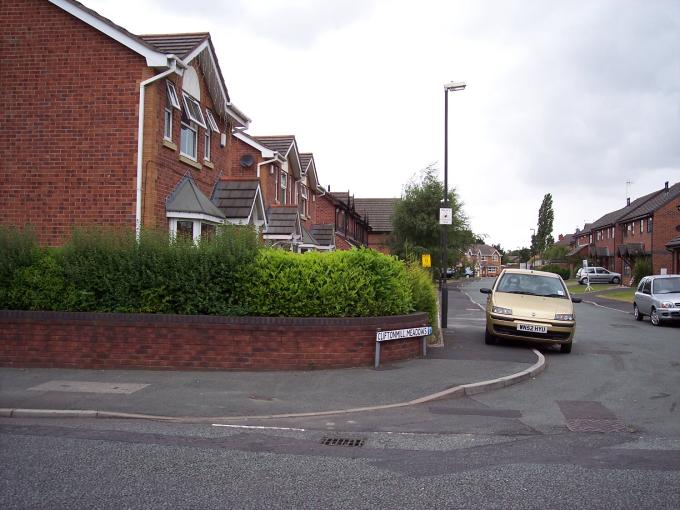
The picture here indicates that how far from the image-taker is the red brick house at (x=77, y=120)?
520 inches

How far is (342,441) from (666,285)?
18.8 metres

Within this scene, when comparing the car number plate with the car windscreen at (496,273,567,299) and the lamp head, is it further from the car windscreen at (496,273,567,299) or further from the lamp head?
the lamp head

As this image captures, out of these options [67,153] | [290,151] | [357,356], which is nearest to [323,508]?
[357,356]

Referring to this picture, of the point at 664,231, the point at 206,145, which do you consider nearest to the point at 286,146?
the point at 206,145

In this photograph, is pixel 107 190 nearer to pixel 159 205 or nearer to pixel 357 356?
pixel 159 205

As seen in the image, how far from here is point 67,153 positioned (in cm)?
1339

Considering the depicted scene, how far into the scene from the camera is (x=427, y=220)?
44719 millimetres

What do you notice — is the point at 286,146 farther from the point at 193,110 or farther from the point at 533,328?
the point at 533,328

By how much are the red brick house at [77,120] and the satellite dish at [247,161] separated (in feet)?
30.8

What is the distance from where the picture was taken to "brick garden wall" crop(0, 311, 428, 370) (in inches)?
375

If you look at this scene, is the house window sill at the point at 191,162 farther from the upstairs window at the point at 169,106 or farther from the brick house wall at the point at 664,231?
the brick house wall at the point at 664,231

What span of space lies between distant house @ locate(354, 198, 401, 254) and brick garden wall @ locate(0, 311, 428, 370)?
44195 millimetres

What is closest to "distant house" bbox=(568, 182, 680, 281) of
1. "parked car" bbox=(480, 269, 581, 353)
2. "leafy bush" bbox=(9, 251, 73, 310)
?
"parked car" bbox=(480, 269, 581, 353)

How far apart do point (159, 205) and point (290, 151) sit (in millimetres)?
13599
